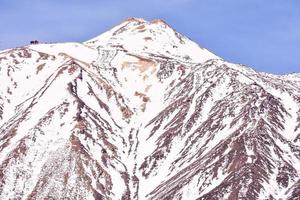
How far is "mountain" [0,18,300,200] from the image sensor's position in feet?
488

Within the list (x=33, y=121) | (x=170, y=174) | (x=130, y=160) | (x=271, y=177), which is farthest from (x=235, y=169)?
(x=33, y=121)

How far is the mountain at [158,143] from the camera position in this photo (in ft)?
488

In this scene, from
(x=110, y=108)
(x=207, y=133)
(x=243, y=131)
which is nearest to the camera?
(x=243, y=131)

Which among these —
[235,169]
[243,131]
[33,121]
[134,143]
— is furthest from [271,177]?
[33,121]

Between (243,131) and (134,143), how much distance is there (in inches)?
1212

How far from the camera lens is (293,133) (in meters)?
162

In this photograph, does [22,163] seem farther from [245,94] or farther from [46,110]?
[245,94]

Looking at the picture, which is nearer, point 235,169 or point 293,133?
point 235,169

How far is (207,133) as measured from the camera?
170250 mm

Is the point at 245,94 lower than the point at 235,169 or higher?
higher

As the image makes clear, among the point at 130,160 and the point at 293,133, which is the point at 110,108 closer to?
the point at 130,160

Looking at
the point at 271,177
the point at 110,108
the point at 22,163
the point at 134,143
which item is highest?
the point at 110,108

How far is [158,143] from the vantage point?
177000mm

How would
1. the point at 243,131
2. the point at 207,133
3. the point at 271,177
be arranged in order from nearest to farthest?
the point at 271,177 → the point at 243,131 → the point at 207,133
